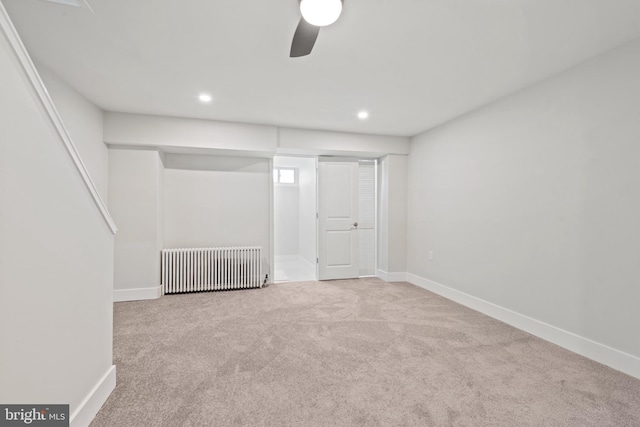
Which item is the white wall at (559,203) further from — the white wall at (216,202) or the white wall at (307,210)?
the white wall at (216,202)

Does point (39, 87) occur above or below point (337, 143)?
below

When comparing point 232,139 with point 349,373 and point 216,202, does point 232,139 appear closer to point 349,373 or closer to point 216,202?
point 216,202

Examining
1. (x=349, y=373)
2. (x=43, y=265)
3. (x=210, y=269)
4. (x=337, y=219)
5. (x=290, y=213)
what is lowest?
(x=349, y=373)

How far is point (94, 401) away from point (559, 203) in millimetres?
3773

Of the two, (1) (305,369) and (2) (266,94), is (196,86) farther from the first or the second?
(1) (305,369)

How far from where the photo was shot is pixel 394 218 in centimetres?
500

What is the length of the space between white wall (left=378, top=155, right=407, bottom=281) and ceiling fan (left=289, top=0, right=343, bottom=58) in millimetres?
3399

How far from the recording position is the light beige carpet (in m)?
1.69

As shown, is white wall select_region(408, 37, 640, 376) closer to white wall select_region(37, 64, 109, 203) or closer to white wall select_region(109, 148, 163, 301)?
white wall select_region(109, 148, 163, 301)

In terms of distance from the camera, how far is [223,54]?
7.77ft

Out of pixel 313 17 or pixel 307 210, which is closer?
pixel 313 17

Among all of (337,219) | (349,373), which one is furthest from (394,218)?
(349,373)

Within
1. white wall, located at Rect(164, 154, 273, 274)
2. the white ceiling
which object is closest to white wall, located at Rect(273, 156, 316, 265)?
white wall, located at Rect(164, 154, 273, 274)

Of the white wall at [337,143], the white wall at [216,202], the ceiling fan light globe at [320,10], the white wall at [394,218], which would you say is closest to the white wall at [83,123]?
the white wall at [216,202]
